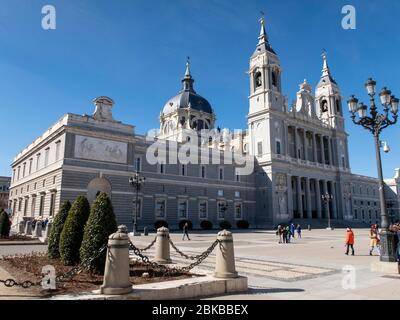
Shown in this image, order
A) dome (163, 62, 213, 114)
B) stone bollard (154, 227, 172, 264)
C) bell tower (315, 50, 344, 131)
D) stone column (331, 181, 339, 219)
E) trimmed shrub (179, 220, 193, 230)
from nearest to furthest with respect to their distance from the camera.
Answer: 1. stone bollard (154, 227, 172, 264)
2. trimmed shrub (179, 220, 193, 230)
3. stone column (331, 181, 339, 219)
4. bell tower (315, 50, 344, 131)
5. dome (163, 62, 213, 114)

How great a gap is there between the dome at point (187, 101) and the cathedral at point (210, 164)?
0.30 meters

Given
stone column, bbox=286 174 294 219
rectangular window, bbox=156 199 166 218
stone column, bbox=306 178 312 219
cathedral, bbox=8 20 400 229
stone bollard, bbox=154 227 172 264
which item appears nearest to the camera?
stone bollard, bbox=154 227 172 264

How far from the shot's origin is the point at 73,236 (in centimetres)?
1056

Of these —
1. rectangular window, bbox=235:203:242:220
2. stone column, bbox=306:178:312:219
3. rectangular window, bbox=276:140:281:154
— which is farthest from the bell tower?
rectangular window, bbox=235:203:242:220

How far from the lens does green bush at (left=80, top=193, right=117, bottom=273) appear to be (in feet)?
29.2

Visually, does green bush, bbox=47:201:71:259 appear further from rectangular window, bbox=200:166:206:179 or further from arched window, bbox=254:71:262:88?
arched window, bbox=254:71:262:88

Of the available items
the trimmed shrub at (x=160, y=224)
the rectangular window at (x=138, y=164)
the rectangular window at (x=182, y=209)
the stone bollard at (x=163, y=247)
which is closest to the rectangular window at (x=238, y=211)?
the rectangular window at (x=182, y=209)

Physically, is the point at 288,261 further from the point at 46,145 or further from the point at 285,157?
the point at 285,157

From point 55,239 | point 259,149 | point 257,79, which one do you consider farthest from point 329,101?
point 55,239

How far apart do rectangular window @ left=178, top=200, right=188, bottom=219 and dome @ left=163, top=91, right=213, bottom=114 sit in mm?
34901

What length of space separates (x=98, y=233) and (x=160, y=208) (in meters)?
33.4

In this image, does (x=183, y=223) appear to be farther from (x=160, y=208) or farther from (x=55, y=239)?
(x=55, y=239)

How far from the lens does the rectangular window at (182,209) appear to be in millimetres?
43997

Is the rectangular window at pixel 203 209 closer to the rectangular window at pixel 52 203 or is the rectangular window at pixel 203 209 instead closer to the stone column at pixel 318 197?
the rectangular window at pixel 52 203
